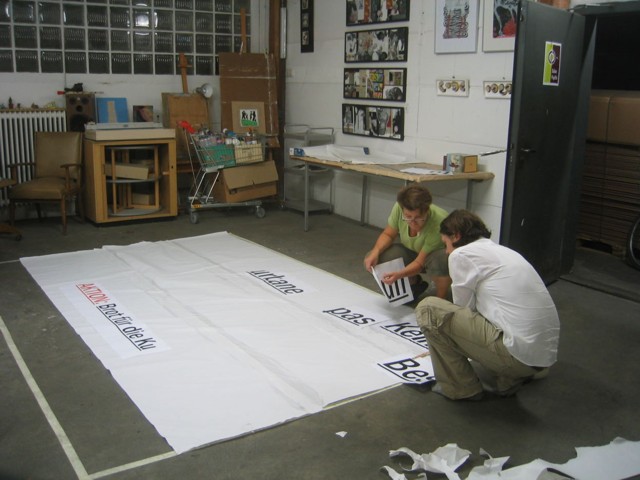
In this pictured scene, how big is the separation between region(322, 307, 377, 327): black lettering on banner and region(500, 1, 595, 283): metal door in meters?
1.11

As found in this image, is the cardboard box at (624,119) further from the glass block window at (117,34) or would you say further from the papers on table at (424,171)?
the glass block window at (117,34)

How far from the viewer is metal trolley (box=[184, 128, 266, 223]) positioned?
6703 millimetres

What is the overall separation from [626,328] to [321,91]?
4.32 metres

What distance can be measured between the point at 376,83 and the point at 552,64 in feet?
7.69

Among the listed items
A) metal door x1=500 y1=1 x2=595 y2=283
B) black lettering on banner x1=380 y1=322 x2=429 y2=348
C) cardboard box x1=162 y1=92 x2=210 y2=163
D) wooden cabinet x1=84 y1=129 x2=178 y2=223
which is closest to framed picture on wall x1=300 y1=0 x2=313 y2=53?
cardboard box x1=162 y1=92 x2=210 y2=163

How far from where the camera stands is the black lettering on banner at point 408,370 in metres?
3.32

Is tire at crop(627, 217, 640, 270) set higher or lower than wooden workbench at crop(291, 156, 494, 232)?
lower

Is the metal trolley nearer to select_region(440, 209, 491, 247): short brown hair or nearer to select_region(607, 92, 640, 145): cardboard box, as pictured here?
select_region(607, 92, 640, 145): cardboard box

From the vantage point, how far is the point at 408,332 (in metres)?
3.94

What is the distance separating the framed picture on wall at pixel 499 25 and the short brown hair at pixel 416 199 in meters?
2.02

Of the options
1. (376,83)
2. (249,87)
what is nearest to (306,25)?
(249,87)

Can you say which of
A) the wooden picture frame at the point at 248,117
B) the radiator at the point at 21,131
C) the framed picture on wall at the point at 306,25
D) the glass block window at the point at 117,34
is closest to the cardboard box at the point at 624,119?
the framed picture on wall at the point at 306,25

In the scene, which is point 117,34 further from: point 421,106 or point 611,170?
point 611,170

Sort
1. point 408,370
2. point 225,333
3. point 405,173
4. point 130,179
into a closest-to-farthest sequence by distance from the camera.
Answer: point 408,370
point 225,333
point 405,173
point 130,179
